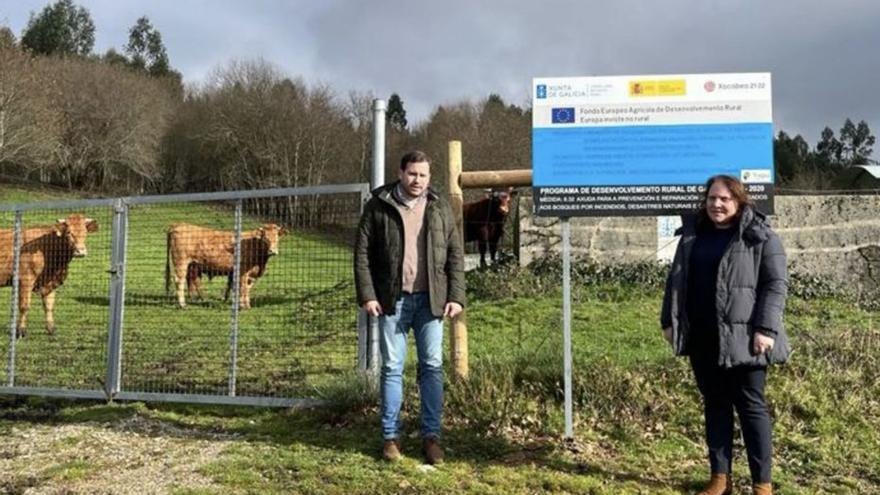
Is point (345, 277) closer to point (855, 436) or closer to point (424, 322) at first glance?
point (424, 322)

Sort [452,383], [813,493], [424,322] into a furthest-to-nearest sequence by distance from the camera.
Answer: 1. [452,383]
2. [424,322]
3. [813,493]

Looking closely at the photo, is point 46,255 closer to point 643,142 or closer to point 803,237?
point 643,142

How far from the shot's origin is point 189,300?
39.8 ft

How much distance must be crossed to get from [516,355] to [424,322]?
1583 mm

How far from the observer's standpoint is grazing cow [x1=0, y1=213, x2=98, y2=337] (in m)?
9.80

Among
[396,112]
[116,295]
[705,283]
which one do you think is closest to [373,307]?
[705,283]

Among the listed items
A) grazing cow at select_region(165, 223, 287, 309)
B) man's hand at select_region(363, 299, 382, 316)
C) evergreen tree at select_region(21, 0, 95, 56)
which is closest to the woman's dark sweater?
man's hand at select_region(363, 299, 382, 316)

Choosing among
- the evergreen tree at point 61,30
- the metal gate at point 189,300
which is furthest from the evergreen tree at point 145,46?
the metal gate at point 189,300

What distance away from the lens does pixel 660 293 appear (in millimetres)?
12461

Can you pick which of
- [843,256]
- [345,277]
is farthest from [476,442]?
[843,256]

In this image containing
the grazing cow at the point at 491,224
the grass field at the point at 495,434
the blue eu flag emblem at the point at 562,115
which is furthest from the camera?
the grazing cow at the point at 491,224

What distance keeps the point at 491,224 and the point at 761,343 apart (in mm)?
10894

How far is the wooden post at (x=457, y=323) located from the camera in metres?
6.21

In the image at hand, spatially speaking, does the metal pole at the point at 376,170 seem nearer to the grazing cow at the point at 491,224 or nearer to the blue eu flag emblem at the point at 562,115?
the blue eu flag emblem at the point at 562,115
